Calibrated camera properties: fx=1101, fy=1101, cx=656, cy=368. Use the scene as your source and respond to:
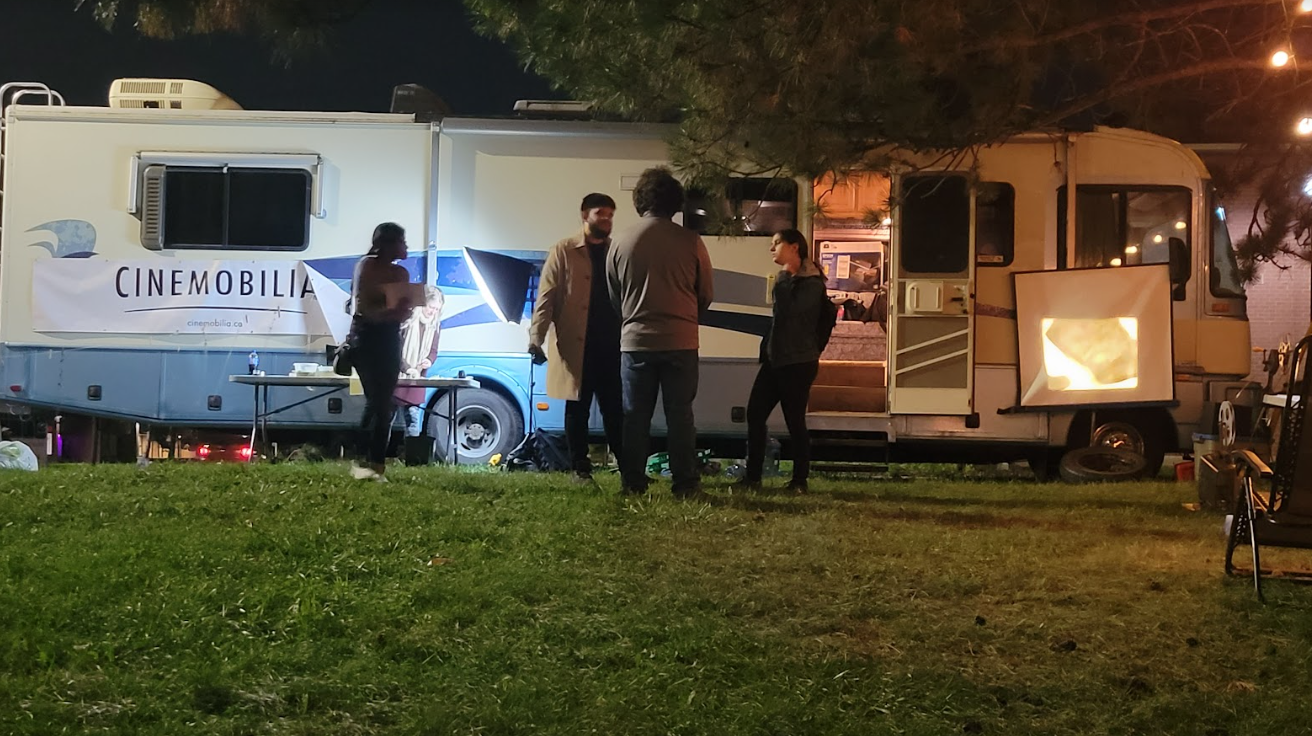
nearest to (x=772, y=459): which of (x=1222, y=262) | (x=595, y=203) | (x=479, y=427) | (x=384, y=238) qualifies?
(x=479, y=427)

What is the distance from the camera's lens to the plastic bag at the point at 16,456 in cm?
738

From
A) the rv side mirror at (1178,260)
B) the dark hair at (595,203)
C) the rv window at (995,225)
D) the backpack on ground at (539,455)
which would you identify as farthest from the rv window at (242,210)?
the rv side mirror at (1178,260)

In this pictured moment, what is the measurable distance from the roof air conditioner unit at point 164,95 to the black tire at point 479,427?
3069 mm

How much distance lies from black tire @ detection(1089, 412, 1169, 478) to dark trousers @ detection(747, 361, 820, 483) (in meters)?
3.15

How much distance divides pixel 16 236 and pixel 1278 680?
8.94m

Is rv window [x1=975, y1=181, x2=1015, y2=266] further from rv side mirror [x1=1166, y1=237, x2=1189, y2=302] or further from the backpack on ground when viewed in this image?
the backpack on ground

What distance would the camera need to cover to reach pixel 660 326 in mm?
5645

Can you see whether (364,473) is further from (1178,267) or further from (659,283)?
(1178,267)

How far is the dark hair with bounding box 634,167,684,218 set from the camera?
572 centimetres

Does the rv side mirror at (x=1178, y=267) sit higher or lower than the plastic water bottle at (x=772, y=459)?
higher

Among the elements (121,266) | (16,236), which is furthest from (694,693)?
(16,236)

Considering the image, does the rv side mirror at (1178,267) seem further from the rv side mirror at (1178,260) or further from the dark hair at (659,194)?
the dark hair at (659,194)

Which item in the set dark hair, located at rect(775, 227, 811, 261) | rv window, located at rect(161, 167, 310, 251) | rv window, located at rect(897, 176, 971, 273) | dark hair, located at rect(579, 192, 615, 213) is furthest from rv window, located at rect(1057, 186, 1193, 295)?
rv window, located at rect(161, 167, 310, 251)

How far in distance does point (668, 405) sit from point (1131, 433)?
4558mm
